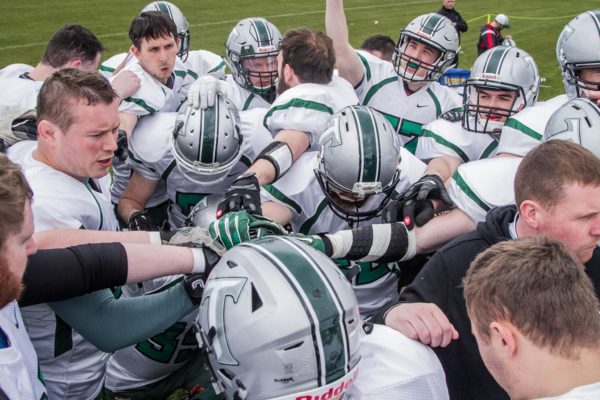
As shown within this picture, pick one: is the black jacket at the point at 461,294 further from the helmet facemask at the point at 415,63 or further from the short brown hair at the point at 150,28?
the short brown hair at the point at 150,28

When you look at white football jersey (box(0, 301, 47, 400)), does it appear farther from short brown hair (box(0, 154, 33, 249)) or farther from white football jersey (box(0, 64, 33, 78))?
white football jersey (box(0, 64, 33, 78))

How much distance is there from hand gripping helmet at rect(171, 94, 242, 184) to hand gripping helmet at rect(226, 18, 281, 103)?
141 cm

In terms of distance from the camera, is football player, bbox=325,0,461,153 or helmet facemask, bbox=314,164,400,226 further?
football player, bbox=325,0,461,153

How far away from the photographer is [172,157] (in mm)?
3625

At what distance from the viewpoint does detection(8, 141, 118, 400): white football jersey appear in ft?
8.33

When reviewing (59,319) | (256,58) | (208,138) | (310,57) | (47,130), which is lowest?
(59,319)

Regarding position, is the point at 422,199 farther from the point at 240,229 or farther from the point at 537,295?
the point at 537,295

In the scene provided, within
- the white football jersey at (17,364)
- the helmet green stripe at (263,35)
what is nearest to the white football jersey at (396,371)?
the white football jersey at (17,364)

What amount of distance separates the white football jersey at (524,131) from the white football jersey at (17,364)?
241 centimetres

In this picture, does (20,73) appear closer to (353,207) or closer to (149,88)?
(149,88)

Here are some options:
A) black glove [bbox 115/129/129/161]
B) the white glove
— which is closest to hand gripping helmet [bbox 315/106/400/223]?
the white glove

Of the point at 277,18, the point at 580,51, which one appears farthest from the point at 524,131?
the point at 277,18

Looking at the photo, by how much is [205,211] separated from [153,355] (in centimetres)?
77

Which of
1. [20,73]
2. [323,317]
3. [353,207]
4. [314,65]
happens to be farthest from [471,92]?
[20,73]
